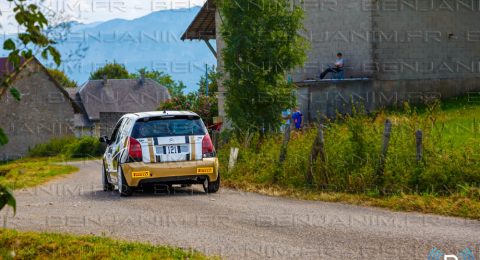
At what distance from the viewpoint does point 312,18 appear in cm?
3516

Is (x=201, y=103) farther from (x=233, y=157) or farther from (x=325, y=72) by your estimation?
(x=233, y=157)

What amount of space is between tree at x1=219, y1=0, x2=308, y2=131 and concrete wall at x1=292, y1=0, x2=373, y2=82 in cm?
1005

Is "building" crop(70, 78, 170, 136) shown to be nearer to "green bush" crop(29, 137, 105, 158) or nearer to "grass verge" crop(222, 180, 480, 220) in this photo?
"green bush" crop(29, 137, 105, 158)

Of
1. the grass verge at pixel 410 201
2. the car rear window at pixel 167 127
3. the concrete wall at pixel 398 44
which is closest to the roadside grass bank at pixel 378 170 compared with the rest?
the grass verge at pixel 410 201

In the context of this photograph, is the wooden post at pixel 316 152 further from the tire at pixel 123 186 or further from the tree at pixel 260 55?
the tree at pixel 260 55

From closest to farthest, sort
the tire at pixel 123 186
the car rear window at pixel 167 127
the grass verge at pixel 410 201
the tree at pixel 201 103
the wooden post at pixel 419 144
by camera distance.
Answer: the grass verge at pixel 410 201
the wooden post at pixel 419 144
the car rear window at pixel 167 127
the tire at pixel 123 186
the tree at pixel 201 103

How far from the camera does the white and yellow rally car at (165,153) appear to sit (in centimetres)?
1542

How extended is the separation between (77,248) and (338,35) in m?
26.8

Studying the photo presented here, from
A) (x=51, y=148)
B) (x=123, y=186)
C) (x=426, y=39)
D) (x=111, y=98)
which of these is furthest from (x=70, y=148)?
(x=123, y=186)

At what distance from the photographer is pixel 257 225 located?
10.7m

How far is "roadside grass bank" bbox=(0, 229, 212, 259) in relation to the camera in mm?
8328

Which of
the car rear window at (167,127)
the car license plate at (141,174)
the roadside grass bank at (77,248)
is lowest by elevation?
the roadside grass bank at (77,248)

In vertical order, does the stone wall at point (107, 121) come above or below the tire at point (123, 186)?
below

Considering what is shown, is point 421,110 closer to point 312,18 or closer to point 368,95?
point 368,95
